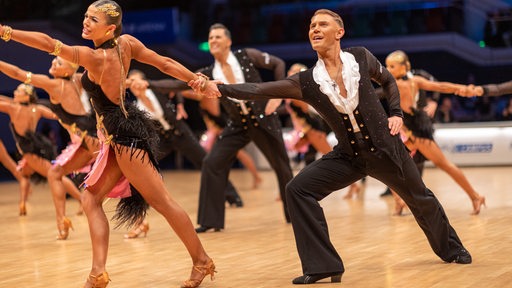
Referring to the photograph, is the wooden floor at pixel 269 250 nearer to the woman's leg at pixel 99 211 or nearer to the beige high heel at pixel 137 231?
the beige high heel at pixel 137 231

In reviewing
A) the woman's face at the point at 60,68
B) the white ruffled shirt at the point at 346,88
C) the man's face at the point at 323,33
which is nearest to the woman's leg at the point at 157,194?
the white ruffled shirt at the point at 346,88

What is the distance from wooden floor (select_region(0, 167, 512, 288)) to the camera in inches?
224

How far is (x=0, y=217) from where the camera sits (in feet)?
34.6

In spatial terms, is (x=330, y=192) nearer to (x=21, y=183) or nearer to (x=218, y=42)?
(x=218, y=42)

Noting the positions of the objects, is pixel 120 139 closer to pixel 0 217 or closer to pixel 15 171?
pixel 0 217

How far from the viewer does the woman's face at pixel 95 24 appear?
5.33 meters

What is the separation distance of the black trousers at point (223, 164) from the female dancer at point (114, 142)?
115 inches

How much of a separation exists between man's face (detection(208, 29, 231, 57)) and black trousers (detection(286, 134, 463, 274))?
301cm

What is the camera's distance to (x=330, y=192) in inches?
224

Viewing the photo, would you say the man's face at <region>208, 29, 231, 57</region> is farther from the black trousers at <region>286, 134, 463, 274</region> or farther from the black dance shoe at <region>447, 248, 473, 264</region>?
the black dance shoe at <region>447, 248, 473, 264</region>

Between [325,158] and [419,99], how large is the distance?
11.5 ft

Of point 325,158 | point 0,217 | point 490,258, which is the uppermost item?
point 325,158

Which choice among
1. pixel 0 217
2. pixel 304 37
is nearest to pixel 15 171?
pixel 0 217

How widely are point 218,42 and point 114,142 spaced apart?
3.27m
